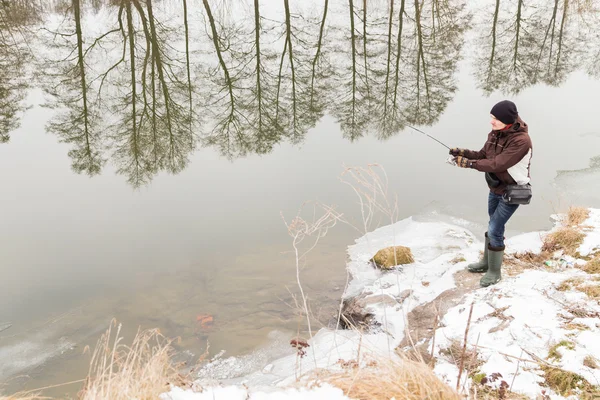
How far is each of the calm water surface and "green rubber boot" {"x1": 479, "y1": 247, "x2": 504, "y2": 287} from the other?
1916 millimetres

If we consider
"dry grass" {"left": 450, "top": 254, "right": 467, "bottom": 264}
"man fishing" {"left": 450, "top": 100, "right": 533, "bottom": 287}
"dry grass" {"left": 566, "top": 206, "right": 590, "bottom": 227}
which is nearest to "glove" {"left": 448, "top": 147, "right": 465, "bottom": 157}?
"man fishing" {"left": 450, "top": 100, "right": 533, "bottom": 287}

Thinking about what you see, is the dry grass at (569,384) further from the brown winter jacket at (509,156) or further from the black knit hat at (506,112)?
the black knit hat at (506,112)

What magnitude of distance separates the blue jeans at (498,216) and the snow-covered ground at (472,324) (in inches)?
19.0

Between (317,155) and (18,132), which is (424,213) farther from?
(18,132)

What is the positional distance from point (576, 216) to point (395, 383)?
16.5 ft

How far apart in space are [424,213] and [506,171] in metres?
3.58

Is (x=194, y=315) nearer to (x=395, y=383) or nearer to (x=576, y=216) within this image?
(x=395, y=383)

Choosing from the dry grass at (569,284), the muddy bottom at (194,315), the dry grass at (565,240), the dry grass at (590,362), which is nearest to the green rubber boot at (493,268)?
the dry grass at (569,284)

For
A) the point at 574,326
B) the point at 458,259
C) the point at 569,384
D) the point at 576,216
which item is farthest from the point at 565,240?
the point at 569,384

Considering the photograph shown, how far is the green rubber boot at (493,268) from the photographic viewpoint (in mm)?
4196

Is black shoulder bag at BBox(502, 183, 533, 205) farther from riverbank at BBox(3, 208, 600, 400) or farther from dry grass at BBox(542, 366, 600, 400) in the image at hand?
dry grass at BBox(542, 366, 600, 400)

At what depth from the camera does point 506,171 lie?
148 inches

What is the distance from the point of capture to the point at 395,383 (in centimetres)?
228

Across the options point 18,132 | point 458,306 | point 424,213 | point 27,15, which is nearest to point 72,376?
point 458,306
